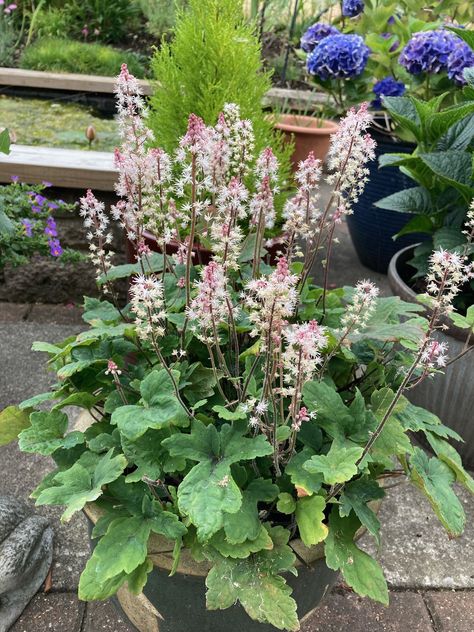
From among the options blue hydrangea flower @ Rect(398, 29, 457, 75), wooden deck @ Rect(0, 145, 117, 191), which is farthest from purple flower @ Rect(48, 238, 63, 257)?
blue hydrangea flower @ Rect(398, 29, 457, 75)

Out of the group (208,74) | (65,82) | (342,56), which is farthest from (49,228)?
(65,82)

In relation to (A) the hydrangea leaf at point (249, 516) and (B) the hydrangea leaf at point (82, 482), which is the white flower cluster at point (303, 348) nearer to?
(A) the hydrangea leaf at point (249, 516)

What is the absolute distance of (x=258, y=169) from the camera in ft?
4.63

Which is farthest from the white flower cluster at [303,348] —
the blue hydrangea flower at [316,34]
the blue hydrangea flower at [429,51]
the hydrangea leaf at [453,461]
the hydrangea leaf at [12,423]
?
the blue hydrangea flower at [316,34]

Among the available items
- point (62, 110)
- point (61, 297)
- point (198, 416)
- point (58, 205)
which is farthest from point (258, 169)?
point (62, 110)

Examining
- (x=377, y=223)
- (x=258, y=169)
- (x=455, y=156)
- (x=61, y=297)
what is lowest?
(x=61, y=297)

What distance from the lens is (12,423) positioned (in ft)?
5.11

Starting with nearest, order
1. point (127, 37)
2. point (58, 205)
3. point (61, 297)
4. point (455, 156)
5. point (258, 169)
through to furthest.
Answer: point (258, 169), point (455, 156), point (58, 205), point (61, 297), point (127, 37)

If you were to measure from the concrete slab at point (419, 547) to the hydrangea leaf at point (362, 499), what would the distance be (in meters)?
0.82

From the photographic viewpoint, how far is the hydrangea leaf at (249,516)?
3.99 ft

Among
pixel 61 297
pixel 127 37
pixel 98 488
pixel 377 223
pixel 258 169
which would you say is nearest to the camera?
pixel 98 488

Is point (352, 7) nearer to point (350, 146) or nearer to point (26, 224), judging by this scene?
point (26, 224)

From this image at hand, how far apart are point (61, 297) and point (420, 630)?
2.51 meters

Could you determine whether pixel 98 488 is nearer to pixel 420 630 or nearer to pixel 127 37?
pixel 420 630
